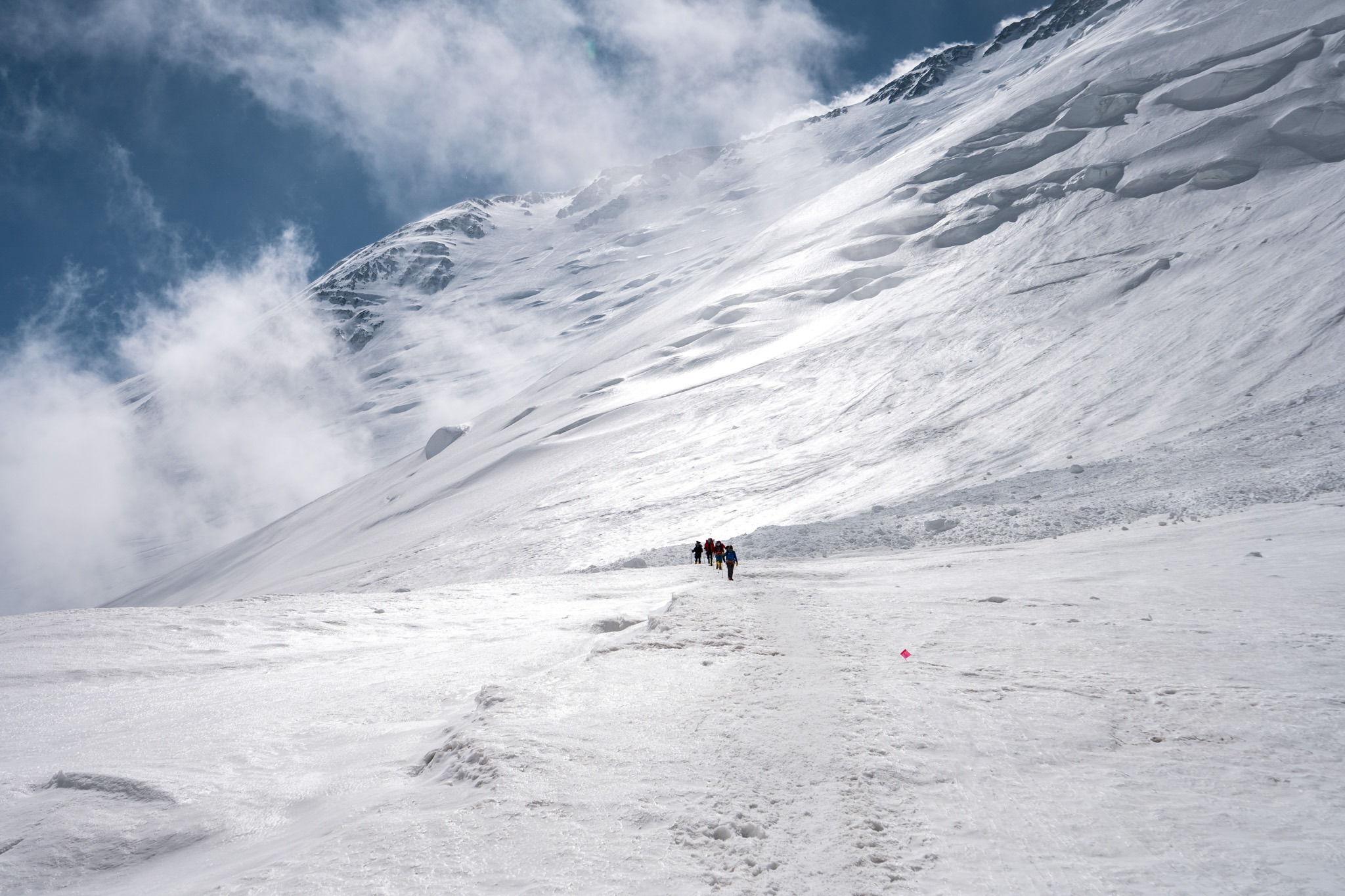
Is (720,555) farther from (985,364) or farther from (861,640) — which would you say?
(985,364)

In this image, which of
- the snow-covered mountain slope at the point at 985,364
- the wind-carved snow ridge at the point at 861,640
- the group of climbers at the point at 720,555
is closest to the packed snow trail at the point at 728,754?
the wind-carved snow ridge at the point at 861,640

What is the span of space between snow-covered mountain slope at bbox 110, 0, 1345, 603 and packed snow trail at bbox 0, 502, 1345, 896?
10.6 meters

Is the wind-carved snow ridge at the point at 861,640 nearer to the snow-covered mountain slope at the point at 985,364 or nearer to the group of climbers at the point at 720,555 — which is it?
the snow-covered mountain slope at the point at 985,364

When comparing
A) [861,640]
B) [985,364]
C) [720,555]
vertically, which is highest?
[985,364]

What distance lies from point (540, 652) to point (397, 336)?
207m

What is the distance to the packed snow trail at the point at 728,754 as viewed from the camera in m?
4.11

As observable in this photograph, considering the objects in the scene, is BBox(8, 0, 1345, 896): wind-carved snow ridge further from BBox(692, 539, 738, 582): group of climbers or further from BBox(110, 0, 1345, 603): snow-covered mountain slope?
BBox(692, 539, 738, 582): group of climbers

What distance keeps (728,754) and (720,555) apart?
11.1 m

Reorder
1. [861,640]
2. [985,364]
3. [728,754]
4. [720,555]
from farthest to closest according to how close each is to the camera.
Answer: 1. [985,364]
2. [720,555]
3. [861,640]
4. [728,754]

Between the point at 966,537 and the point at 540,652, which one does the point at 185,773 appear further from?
the point at 966,537

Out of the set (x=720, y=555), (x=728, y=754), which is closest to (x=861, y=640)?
(x=728, y=754)

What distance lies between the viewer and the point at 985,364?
36.2 meters

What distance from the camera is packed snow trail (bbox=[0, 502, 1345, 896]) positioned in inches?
162

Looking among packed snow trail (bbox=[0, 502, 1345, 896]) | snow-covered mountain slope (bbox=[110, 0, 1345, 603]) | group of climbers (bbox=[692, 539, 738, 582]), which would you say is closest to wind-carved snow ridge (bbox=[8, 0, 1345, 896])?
packed snow trail (bbox=[0, 502, 1345, 896])
